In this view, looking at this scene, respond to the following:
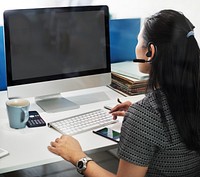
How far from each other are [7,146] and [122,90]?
82 centimetres

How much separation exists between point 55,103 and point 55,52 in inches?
10.0

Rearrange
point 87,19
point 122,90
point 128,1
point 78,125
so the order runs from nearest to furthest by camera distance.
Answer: point 78,125 → point 87,19 → point 122,90 → point 128,1

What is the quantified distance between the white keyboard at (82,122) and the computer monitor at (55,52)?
166mm

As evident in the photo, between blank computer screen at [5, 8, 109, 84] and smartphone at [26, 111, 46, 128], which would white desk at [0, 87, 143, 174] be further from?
blank computer screen at [5, 8, 109, 84]

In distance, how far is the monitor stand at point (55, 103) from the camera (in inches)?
69.7

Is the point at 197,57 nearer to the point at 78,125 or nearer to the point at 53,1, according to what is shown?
the point at 78,125

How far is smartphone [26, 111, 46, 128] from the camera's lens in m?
1.58

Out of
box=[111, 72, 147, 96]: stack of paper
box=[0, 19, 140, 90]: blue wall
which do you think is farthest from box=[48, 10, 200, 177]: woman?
box=[0, 19, 140, 90]: blue wall

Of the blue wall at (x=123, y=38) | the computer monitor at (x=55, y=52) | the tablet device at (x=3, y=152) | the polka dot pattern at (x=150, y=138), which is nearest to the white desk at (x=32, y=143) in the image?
the tablet device at (x=3, y=152)

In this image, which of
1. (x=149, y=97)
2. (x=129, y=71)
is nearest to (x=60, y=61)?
(x=129, y=71)

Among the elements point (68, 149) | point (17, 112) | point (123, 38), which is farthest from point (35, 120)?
point (123, 38)

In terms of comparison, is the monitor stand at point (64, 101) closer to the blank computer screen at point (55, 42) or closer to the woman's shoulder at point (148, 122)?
the blank computer screen at point (55, 42)

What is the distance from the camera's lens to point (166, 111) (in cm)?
116

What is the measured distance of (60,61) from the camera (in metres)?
1.76
